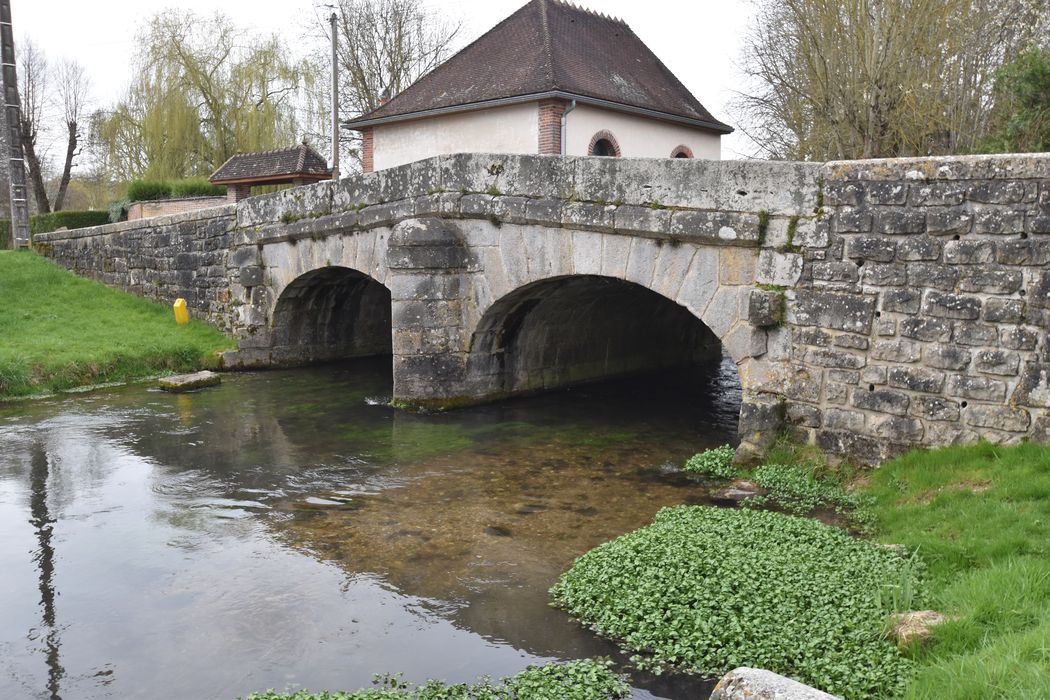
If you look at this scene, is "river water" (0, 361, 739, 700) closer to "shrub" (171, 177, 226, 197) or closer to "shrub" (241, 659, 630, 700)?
"shrub" (241, 659, 630, 700)

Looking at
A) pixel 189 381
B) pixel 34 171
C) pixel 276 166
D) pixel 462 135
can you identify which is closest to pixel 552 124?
pixel 462 135

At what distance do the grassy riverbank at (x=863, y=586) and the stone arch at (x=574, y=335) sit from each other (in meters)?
4.07

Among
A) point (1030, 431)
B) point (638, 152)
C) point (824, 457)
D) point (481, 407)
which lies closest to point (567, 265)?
point (481, 407)

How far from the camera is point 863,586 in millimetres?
4711

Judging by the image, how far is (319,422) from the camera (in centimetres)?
995

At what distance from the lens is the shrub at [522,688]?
159 inches

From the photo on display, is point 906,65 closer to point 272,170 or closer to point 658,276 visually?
point 658,276

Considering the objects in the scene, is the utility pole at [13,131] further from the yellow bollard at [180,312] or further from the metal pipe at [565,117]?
the metal pipe at [565,117]

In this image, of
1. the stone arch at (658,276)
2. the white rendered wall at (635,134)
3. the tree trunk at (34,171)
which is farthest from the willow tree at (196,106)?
the stone arch at (658,276)

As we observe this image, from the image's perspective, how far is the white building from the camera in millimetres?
19578

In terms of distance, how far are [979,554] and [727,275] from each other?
11.2 ft

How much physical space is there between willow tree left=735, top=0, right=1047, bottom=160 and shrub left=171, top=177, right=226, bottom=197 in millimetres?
15618

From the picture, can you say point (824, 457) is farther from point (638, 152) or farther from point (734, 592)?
point (638, 152)

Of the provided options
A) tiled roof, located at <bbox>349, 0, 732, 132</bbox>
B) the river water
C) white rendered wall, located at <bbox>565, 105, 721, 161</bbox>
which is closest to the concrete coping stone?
the river water
